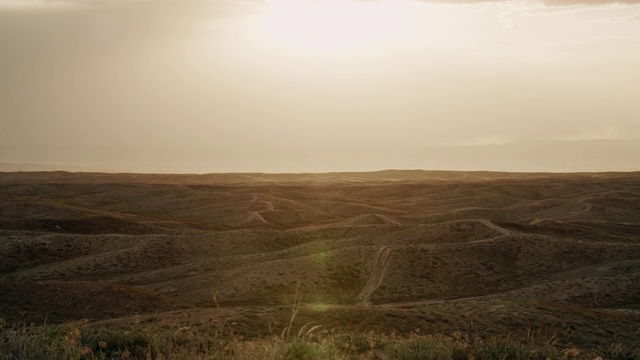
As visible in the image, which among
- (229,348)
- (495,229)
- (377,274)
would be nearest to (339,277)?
(377,274)

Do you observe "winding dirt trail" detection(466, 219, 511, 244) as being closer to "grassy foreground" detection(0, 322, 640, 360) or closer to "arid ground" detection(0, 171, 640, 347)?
"arid ground" detection(0, 171, 640, 347)

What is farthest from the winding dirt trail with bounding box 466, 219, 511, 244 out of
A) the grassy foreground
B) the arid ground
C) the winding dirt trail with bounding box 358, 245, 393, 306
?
the grassy foreground

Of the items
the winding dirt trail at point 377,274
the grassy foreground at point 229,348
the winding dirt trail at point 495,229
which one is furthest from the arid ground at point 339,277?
the grassy foreground at point 229,348

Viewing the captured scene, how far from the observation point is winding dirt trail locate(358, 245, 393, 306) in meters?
36.7

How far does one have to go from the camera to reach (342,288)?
A: 1523 inches

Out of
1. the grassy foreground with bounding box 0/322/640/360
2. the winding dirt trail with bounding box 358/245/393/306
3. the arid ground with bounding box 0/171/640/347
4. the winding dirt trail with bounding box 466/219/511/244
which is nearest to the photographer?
the grassy foreground with bounding box 0/322/640/360

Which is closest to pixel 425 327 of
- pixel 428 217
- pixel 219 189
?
pixel 428 217

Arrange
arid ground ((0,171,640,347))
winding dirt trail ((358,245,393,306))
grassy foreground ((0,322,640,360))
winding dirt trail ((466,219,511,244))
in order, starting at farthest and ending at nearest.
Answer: winding dirt trail ((466,219,511,244)) < winding dirt trail ((358,245,393,306)) < arid ground ((0,171,640,347)) < grassy foreground ((0,322,640,360))

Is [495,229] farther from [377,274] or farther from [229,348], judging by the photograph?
[229,348]

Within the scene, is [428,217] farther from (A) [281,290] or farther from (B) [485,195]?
(A) [281,290]

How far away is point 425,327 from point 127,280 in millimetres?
26460

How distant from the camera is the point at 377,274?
40.1 meters

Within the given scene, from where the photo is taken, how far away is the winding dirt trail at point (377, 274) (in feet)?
120

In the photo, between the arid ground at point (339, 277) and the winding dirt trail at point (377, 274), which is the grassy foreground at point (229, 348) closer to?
the arid ground at point (339, 277)
